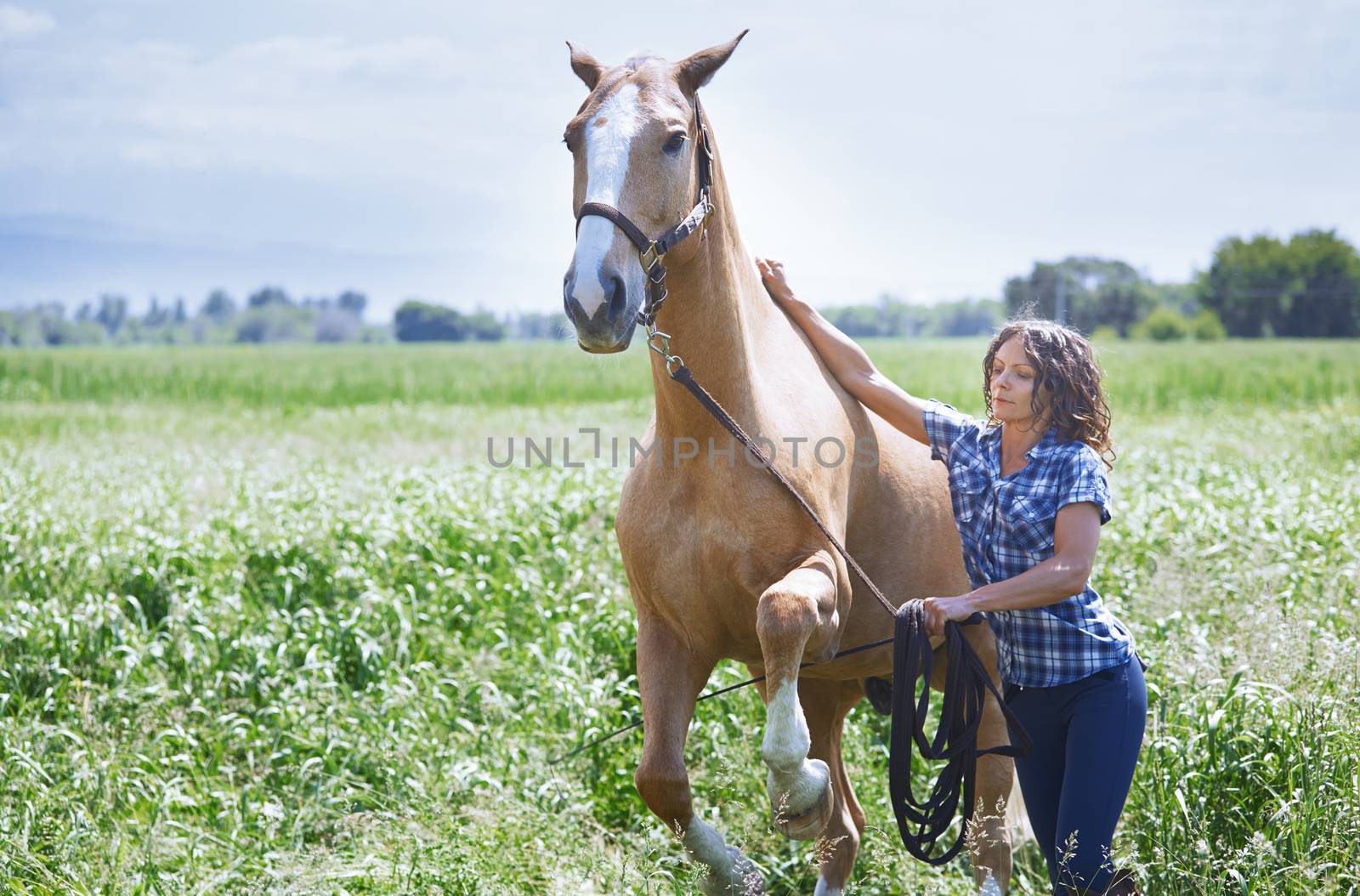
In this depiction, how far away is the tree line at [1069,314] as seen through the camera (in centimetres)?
4141

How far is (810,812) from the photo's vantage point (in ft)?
9.27

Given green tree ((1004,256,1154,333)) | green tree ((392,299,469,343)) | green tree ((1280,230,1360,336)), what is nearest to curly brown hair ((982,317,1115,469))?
green tree ((1004,256,1154,333))

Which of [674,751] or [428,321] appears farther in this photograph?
[428,321]

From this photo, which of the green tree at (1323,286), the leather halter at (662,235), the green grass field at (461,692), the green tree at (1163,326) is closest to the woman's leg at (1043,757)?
the green grass field at (461,692)

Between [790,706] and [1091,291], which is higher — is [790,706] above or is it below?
below

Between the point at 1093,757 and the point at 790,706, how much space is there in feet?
3.02

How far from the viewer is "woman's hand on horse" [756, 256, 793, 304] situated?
3.79 metres

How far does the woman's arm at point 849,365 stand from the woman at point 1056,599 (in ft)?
1.10

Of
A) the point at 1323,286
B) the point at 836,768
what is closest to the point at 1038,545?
the point at 836,768

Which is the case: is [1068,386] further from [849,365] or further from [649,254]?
[649,254]

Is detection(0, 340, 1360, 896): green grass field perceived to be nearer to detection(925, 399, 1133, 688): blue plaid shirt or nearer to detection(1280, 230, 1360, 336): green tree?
detection(925, 399, 1133, 688): blue plaid shirt

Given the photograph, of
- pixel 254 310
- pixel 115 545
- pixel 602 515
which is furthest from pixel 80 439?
pixel 254 310

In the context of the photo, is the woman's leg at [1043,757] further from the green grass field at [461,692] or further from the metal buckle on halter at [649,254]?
the metal buckle on halter at [649,254]

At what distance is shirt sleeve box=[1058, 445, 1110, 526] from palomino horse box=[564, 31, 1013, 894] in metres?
0.69
